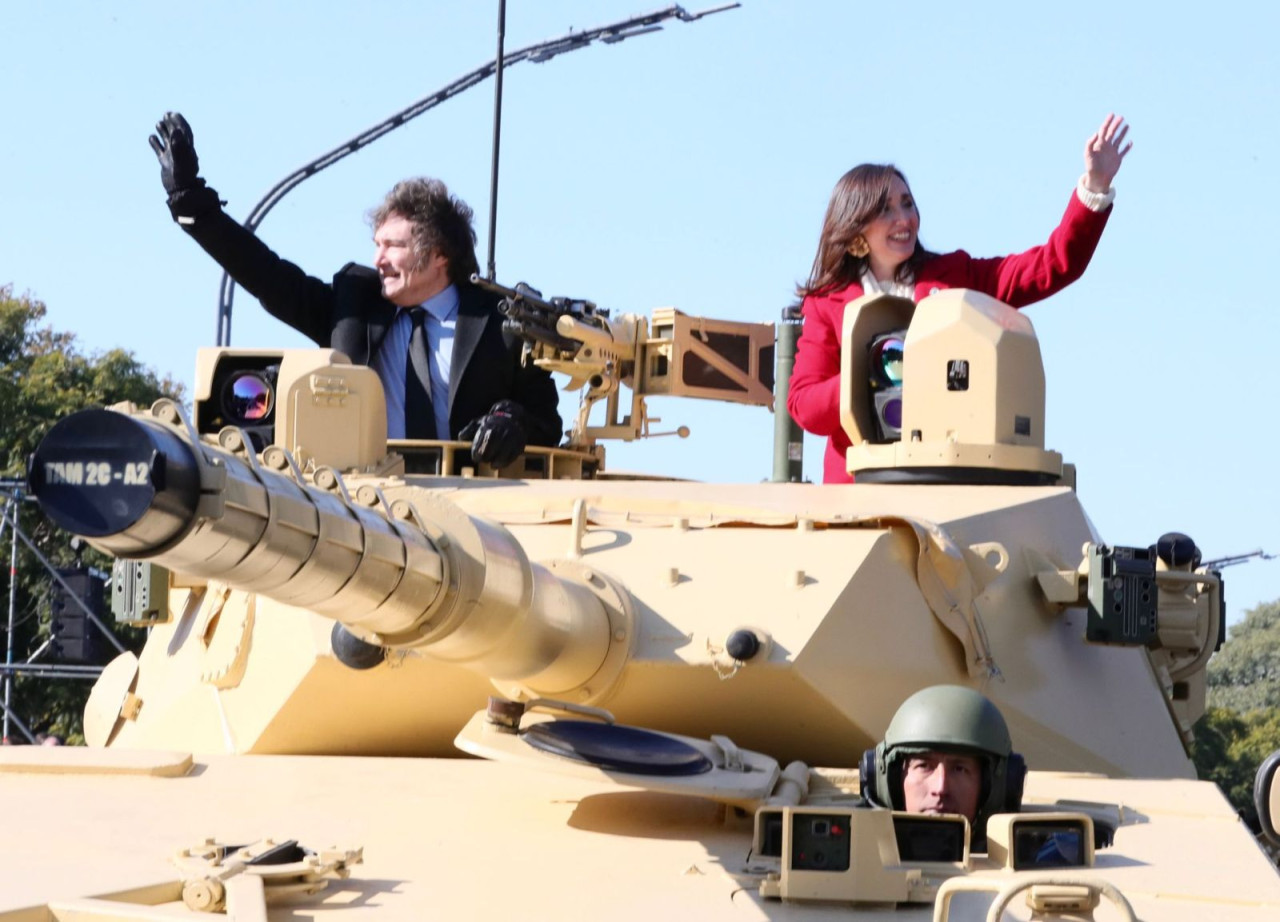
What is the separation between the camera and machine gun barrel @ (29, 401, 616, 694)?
4.57m

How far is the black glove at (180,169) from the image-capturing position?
10719mm

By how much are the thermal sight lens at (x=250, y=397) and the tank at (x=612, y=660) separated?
1 centimetres

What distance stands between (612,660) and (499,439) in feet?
8.17

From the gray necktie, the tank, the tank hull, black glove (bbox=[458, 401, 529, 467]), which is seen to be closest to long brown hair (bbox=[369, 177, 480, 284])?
the gray necktie

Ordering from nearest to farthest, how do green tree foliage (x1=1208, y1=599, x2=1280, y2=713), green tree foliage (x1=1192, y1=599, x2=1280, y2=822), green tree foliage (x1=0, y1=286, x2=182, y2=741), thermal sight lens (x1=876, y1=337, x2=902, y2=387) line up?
thermal sight lens (x1=876, y1=337, x2=902, y2=387), green tree foliage (x1=0, y1=286, x2=182, y2=741), green tree foliage (x1=1192, y1=599, x2=1280, y2=822), green tree foliage (x1=1208, y1=599, x2=1280, y2=713)

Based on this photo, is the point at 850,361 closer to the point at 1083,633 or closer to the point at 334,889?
the point at 1083,633

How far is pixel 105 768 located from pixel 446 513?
2.06 m

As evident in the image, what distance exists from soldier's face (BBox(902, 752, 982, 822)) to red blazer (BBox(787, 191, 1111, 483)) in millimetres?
3706

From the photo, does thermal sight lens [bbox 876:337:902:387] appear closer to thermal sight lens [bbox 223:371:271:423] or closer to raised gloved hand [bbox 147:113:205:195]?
thermal sight lens [bbox 223:371:271:423]

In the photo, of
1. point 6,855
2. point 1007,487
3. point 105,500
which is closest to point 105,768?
point 6,855

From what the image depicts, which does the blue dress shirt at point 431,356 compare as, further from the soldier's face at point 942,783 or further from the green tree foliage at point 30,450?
the green tree foliage at point 30,450

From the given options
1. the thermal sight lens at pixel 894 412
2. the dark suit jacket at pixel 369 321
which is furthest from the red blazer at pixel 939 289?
the dark suit jacket at pixel 369 321

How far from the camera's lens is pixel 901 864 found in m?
5.90

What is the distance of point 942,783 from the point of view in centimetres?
633
